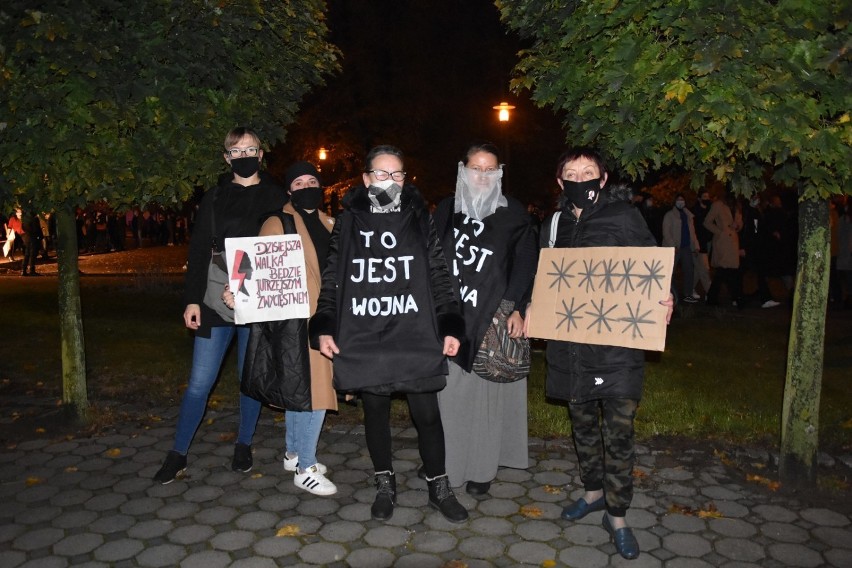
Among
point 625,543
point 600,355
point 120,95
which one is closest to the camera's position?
point 625,543

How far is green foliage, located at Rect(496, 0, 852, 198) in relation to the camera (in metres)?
3.88

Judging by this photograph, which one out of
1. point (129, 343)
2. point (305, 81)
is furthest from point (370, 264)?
point (129, 343)

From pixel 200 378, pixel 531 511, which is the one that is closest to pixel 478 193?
pixel 531 511

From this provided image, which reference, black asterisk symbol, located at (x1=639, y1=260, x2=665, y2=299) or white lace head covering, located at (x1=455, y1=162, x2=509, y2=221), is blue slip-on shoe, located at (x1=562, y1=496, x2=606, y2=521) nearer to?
black asterisk symbol, located at (x1=639, y1=260, x2=665, y2=299)

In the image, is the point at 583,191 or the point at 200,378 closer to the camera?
the point at 583,191

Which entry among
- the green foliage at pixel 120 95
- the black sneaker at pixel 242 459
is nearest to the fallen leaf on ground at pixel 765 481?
the black sneaker at pixel 242 459

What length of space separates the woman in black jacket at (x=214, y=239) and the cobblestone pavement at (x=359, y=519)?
0.45m

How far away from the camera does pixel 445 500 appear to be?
4672 millimetres

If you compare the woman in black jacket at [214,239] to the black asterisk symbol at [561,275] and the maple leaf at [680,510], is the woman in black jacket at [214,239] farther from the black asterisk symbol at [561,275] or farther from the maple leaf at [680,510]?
the maple leaf at [680,510]

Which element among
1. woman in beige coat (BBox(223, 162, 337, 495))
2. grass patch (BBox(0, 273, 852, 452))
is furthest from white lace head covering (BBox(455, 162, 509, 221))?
grass patch (BBox(0, 273, 852, 452))

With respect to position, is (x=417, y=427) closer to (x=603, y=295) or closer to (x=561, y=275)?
(x=561, y=275)

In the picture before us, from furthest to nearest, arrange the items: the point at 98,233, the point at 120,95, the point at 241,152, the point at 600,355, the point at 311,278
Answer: the point at 98,233 < the point at 120,95 < the point at 241,152 < the point at 311,278 < the point at 600,355

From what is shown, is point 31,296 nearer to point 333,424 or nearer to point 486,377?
point 333,424

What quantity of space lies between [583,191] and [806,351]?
2017mm
